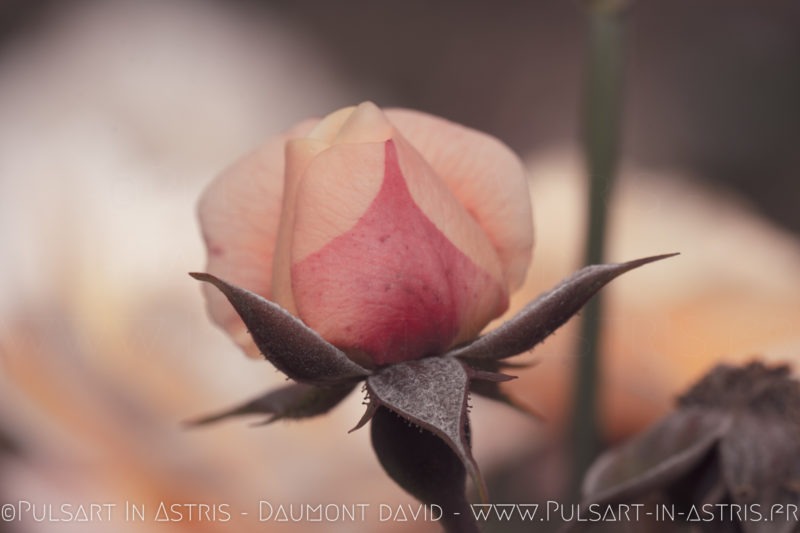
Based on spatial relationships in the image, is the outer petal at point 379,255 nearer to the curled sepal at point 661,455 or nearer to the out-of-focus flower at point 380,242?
the out-of-focus flower at point 380,242

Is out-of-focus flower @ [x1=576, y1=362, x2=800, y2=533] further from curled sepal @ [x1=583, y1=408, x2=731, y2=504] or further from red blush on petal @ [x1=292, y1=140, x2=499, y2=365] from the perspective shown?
red blush on petal @ [x1=292, y1=140, x2=499, y2=365]

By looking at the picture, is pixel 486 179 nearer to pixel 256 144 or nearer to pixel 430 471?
pixel 430 471

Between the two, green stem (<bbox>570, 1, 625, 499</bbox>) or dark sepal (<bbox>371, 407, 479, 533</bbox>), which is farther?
green stem (<bbox>570, 1, 625, 499</bbox>)

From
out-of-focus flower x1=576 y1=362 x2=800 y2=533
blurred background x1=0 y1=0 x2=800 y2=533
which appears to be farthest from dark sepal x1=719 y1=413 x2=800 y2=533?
blurred background x1=0 y1=0 x2=800 y2=533

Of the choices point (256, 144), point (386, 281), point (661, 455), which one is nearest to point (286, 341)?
point (386, 281)

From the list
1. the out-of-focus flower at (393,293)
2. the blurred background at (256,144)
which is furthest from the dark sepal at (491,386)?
the blurred background at (256,144)

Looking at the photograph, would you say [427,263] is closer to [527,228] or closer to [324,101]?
[527,228]
